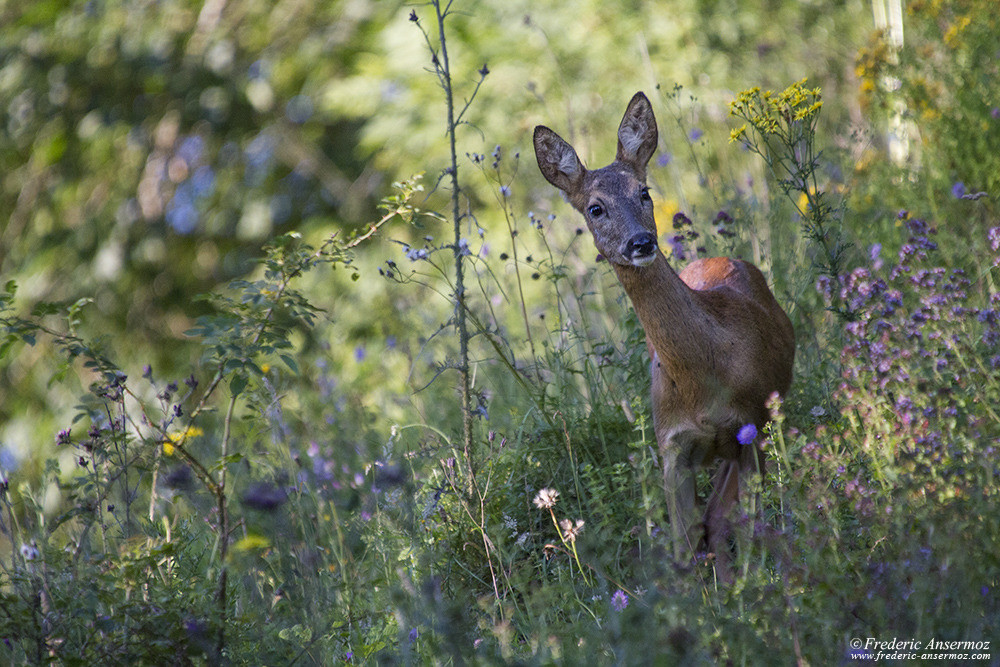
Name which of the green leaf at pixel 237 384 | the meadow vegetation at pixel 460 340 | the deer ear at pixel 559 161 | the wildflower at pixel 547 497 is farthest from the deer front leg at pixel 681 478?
the green leaf at pixel 237 384

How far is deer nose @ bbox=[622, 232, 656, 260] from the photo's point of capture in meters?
3.59

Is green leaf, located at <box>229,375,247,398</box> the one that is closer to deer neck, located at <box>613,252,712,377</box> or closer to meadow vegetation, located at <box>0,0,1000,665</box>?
meadow vegetation, located at <box>0,0,1000,665</box>

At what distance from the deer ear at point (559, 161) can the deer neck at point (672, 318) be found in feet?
1.93

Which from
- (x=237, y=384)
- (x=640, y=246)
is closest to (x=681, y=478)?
(x=640, y=246)

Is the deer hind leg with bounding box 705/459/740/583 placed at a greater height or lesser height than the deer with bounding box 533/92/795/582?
lesser

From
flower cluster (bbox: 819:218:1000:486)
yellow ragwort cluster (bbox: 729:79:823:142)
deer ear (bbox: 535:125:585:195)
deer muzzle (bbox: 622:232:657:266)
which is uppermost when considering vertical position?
yellow ragwort cluster (bbox: 729:79:823:142)

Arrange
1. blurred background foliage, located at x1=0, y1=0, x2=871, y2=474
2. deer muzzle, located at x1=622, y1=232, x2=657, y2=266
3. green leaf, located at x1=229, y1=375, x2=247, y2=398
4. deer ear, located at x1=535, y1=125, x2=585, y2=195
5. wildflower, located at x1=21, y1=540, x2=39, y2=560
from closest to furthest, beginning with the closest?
green leaf, located at x1=229, y1=375, x2=247, y2=398 < wildflower, located at x1=21, y1=540, x2=39, y2=560 < deer muzzle, located at x1=622, y1=232, x2=657, y2=266 < deer ear, located at x1=535, y1=125, x2=585, y2=195 < blurred background foliage, located at x1=0, y1=0, x2=871, y2=474

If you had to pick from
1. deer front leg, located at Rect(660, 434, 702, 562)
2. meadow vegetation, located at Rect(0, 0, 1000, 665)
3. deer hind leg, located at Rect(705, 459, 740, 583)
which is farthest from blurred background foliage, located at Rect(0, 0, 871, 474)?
deer front leg, located at Rect(660, 434, 702, 562)

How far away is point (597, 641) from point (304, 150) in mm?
8583

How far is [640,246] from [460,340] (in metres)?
0.81

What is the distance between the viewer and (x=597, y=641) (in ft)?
7.90

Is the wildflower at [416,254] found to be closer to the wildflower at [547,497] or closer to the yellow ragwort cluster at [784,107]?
the wildflower at [547,497]

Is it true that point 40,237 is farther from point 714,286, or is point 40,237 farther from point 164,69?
point 714,286

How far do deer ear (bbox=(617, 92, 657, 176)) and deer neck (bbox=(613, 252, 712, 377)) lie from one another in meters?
0.68
